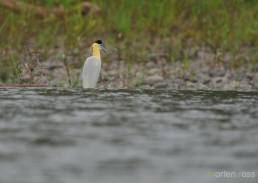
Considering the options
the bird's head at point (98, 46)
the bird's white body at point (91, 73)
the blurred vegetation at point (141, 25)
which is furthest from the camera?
the blurred vegetation at point (141, 25)

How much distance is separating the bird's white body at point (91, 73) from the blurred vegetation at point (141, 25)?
1831mm

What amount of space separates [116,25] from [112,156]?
1137 cm

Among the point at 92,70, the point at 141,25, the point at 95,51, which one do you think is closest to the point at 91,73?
the point at 92,70

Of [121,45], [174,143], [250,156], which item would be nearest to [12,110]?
[174,143]

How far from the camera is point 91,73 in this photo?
50.0ft

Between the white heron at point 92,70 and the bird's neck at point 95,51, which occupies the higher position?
the bird's neck at point 95,51

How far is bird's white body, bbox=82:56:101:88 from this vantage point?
49.2 feet

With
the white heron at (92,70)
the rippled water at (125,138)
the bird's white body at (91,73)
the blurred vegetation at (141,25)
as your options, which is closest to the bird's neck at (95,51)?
the white heron at (92,70)

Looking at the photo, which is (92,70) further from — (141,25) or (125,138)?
(125,138)

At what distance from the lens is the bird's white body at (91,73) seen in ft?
49.2

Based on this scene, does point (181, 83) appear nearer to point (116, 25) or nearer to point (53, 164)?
point (116, 25)

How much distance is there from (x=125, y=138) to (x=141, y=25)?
33.9 ft

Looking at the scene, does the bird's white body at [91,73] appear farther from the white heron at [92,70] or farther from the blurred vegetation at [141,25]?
the blurred vegetation at [141,25]

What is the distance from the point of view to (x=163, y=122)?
9.75m
